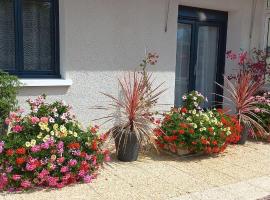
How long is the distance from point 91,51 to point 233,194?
324cm

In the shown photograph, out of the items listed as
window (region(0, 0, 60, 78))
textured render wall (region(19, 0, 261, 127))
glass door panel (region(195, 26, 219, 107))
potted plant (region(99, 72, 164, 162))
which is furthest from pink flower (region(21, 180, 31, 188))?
glass door panel (region(195, 26, 219, 107))

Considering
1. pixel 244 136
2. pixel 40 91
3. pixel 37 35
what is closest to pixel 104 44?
pixel 37 35

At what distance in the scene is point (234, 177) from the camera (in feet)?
15.9

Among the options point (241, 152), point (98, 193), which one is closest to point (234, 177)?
point (241, 152)

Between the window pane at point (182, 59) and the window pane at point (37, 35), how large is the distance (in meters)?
2.99

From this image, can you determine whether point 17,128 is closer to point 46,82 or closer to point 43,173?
point 43,173

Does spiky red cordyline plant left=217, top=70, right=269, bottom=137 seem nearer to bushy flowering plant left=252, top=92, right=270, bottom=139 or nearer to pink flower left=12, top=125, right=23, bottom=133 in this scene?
bushy flowering plant left=252, top=92, right=270, bottom=139

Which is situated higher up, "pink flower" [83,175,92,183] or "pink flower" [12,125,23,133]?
"pink flower" [12,125,23,133]

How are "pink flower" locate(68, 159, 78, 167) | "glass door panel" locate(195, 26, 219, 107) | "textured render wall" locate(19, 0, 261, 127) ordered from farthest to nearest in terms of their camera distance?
1. "glass door panel" locate(195, 26, 219, 107)
2. "textured render wall" locate(19, 0, 261, 127)
3. "pink flower" locate(68, 159, 78, 167)

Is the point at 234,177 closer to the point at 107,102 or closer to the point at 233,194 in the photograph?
the point at 233,194

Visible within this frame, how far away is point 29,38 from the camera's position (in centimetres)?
555

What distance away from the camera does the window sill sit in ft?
17.3

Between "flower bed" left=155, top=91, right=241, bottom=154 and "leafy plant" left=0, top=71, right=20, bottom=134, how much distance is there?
2288mm

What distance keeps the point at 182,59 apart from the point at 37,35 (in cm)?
336
